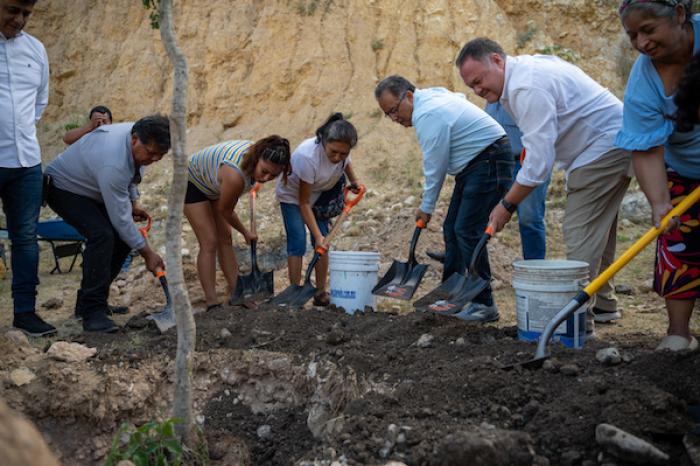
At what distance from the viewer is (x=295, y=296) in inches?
193

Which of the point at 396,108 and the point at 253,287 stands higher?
the point at 396,108

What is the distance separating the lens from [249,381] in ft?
11.8

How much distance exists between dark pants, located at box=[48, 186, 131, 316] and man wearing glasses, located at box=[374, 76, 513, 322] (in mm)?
2068

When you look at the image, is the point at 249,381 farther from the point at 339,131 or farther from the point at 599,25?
the point at 599,25

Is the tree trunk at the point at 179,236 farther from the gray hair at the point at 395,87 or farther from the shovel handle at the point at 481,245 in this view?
the gray hair at the point at 395,87

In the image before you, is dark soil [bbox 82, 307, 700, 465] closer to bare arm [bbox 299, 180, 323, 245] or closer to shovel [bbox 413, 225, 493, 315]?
shovel [bbox 413, 225, 493, 315]

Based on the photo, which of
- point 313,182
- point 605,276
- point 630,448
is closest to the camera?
point 630,448

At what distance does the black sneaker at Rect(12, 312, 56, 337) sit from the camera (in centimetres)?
428

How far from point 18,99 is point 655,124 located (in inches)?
Result: 143

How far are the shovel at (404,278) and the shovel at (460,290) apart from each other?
0.31 meters

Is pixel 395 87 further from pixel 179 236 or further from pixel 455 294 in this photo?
pixel 179 236

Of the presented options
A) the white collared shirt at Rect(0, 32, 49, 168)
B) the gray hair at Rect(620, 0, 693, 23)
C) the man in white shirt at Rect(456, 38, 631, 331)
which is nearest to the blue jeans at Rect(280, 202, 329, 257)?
the white collared shirt at Rect(0, 32, 49, 168)

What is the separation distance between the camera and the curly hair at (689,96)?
2586mm

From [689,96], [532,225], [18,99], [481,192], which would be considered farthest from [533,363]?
[18,99]
